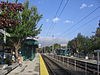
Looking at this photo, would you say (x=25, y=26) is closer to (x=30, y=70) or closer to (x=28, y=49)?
(x=30, y=70)

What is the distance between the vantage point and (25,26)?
36.5 metres

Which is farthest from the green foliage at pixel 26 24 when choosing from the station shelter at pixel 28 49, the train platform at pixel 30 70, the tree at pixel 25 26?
the station shelter at pixel 28 49

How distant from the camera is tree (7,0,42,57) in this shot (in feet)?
117

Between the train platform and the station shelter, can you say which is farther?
the station shelter

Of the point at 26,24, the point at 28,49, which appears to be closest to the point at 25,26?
the point at 26,24

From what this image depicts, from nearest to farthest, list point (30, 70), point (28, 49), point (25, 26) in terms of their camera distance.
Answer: point (30, 70) < point (25, 26) < point (28, 49)

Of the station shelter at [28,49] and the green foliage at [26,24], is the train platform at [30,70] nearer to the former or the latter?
the green foliage at [26,24]

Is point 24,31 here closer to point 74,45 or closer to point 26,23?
point 26,23

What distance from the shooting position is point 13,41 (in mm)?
38594

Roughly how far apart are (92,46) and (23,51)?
2982 centimetres

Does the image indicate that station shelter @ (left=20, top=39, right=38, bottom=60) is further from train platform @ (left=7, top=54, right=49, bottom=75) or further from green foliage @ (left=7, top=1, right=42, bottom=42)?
train platform @ (left=7, top=54, right=49, bottom=75)

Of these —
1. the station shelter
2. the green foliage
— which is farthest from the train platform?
the station shelter

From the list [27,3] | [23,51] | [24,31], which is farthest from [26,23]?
[23,51]

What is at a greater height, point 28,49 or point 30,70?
point 28,49
